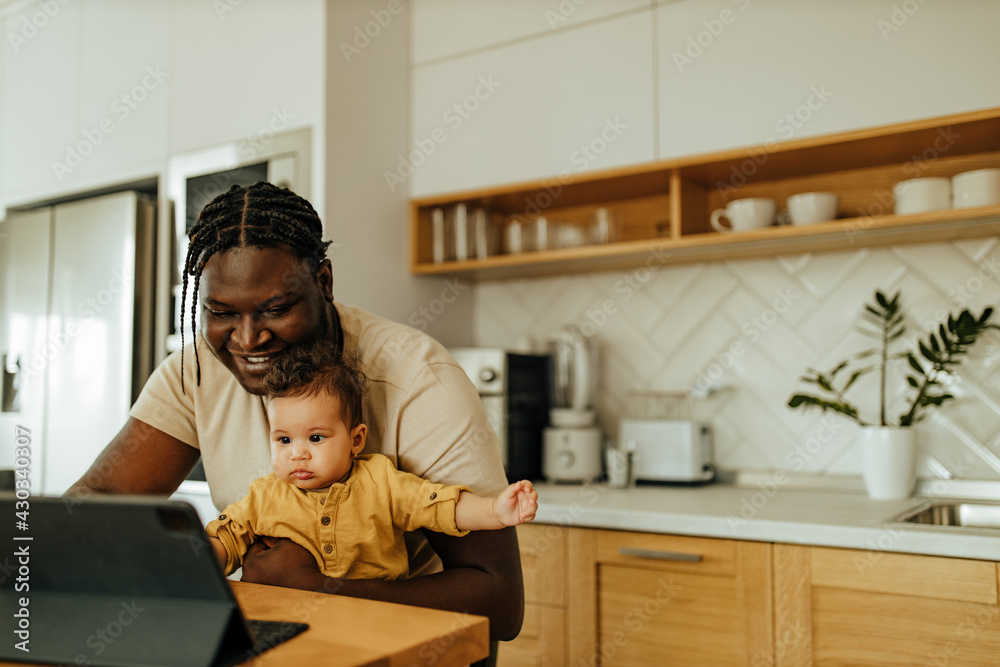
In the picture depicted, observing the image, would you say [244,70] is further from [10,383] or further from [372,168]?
[10,383]

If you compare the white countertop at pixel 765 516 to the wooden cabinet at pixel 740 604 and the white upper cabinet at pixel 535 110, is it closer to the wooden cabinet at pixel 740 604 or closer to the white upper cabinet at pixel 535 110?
the wooden cabinet at pixel 740 604

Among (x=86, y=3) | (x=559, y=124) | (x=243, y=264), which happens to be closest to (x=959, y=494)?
(x=559, y=124)

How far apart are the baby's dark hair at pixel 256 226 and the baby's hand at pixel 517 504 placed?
444 mm

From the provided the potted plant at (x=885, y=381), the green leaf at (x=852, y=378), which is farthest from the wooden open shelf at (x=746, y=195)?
the green leaf at (x=852, y=378)

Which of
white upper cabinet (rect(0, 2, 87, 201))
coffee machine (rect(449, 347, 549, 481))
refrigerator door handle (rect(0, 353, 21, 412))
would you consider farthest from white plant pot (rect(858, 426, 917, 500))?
white upper cabinet (rect(0, 2, 87, 201))

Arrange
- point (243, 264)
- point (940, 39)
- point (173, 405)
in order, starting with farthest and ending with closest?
point (940, 39)
point (173, 405)
point (243, 264)

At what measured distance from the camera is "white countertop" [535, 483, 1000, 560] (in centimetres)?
150

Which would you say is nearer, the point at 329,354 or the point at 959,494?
the point at 329,354

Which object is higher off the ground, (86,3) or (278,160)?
(86,3)

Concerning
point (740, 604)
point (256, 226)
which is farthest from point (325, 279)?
point (740, 604)

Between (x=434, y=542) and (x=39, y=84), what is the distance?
2.60 metres

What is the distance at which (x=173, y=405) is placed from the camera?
1.26m

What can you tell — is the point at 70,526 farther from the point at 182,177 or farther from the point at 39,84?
the point at 39,84

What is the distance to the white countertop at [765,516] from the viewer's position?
1.50 m
